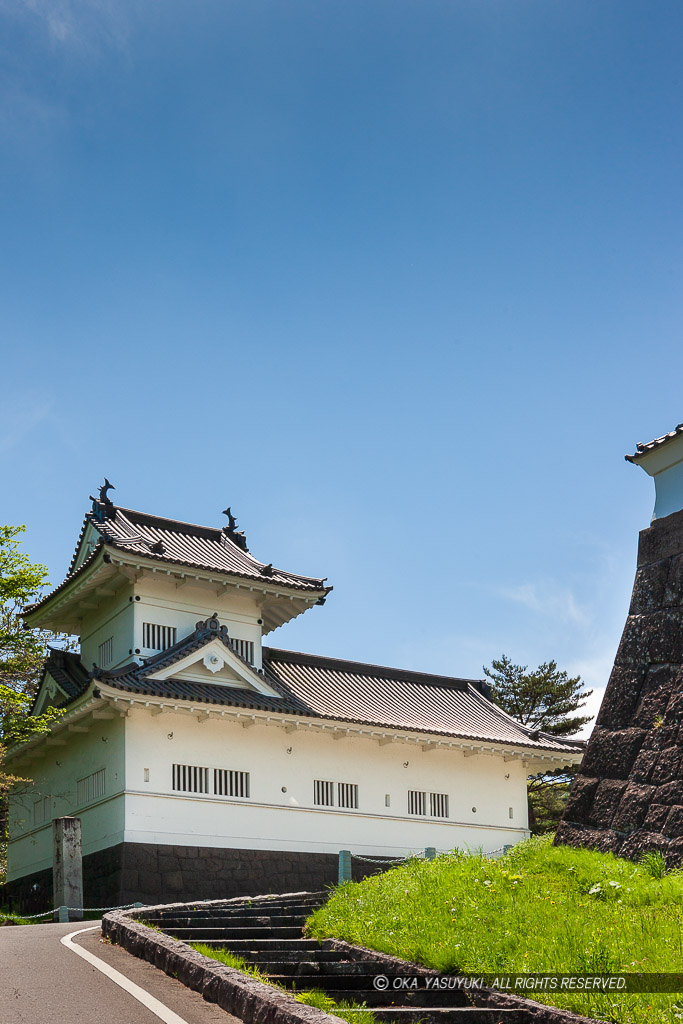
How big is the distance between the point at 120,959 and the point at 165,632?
14.5m

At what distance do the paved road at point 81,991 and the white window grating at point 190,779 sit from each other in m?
10.8

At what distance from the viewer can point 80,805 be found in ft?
77.8

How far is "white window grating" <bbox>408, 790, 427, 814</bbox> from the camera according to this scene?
26.4 meters

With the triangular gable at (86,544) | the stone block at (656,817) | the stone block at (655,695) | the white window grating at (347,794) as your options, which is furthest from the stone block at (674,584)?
the triangular gable at (86,544)

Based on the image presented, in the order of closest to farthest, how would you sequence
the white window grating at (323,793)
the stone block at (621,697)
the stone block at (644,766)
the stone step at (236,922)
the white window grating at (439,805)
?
the stone block at (644,766) < the stone block at (621,697) < the stone step at (236,922) < the white window grating at (323,793) < the white window grating at (439,805)

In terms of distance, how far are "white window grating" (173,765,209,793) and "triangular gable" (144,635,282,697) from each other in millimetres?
2155

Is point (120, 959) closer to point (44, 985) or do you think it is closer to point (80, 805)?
point (44, 985)

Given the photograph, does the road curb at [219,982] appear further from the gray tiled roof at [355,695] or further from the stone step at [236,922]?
the gray tiled roof at [355,695]

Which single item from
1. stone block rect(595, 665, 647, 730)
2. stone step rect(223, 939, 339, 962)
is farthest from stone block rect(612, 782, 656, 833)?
stone step rect(223, 939, 339, 962)

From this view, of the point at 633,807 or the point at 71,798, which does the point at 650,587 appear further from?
the point at 71,798

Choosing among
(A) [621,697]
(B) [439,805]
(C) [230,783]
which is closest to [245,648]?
(C) [230,783]

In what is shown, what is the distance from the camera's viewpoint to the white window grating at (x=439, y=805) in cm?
2680

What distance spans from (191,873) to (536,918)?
48.0ft

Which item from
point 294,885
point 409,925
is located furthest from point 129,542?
point 409,925
